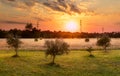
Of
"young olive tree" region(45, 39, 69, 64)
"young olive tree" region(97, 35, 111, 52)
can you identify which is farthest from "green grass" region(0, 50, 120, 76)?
"young olive tree" region(97, 35, 111, 52)

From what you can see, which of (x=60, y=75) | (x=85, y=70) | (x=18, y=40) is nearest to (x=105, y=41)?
(x=18, y=40)

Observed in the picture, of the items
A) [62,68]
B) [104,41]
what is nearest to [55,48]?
[62,68]

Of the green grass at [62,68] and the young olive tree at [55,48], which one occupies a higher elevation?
the young olive tree at [55,48]

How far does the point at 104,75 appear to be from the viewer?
199 feet

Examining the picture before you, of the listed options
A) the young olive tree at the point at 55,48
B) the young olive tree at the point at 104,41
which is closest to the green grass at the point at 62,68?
the young olive tree at the point at 55,48

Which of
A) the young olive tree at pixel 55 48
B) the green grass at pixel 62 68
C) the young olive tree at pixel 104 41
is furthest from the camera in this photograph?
the young olive tree at pixel 104 41

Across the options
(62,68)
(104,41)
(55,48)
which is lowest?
(62,68)

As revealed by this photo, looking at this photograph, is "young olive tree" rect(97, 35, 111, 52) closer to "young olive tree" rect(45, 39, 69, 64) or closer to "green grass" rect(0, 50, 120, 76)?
"green grass" rect(0, 50, 120, 76)

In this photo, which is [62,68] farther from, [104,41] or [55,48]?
[104,41]

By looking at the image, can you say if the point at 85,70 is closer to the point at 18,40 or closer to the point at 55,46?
the point at 55,46

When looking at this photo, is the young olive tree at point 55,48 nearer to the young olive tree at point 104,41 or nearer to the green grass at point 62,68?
the green grass at point 62,68

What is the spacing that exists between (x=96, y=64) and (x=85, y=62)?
4009mm

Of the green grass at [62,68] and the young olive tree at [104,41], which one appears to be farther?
the young olive tree at [104,41]

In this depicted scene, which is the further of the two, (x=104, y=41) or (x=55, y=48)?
(x=104, y=41)
